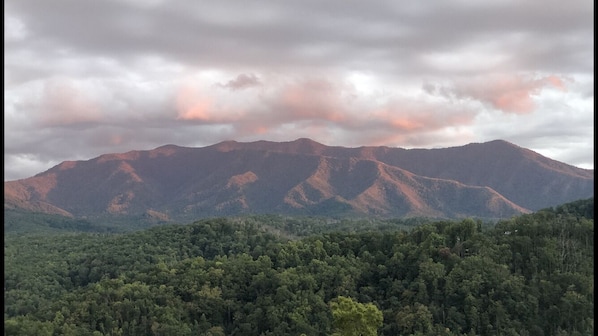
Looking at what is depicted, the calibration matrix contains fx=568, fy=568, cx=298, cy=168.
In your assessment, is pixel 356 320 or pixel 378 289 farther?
pixel 378 289

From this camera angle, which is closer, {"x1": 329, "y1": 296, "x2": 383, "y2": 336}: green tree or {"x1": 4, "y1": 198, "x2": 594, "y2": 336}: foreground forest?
{"x1": 329, "y1": 296, "x2": 383, "y2": 336}: green tree

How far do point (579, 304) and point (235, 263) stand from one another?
29.4 meters

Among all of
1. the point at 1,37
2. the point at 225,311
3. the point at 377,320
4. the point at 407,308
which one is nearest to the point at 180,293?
the point at 225,311

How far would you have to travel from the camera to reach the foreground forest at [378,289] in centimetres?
4103

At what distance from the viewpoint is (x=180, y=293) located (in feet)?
161

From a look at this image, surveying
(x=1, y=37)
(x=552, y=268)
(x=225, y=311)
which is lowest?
(x=225, y=311)

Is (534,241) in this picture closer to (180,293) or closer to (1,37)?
(180,293)

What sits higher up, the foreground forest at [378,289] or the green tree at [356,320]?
the green tree at [356,320]

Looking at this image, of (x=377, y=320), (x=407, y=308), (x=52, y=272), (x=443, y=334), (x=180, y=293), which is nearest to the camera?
(x=377, y=320)

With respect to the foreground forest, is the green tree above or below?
above

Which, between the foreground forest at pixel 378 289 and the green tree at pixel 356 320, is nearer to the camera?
the green tree at pixel 356 320

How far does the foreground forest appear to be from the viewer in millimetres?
41031

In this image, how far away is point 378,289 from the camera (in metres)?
48.6

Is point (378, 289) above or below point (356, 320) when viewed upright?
below
